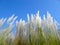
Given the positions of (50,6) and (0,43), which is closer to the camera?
(0,43)

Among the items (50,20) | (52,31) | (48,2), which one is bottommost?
(52,31)

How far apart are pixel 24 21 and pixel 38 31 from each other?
0.64 ft

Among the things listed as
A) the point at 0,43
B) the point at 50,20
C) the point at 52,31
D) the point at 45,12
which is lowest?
the point at 0,43

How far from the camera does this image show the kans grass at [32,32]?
65.3 inches

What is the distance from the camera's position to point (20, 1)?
6.36ft

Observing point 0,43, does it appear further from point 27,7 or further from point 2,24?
point 27,7

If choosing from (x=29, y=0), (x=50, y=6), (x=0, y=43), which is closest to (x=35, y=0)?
(x=29, y=0)

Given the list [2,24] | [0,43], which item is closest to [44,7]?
[2,24]

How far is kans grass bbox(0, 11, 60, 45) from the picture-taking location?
166 centimetres

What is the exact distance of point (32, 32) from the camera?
169cm

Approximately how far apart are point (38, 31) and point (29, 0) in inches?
18.6

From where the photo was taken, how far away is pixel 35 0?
1957 millimetres

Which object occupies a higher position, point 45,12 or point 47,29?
point 45,12

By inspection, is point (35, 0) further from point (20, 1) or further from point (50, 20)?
point (50, 20)
